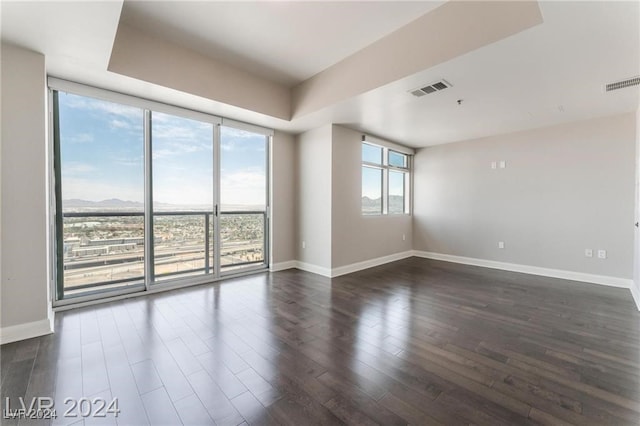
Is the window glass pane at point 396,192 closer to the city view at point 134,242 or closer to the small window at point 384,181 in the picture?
the small window at point 384,181

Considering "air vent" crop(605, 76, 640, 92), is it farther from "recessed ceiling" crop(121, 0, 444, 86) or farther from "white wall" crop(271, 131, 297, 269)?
"white wall" crop(271, 131, 297, 269)

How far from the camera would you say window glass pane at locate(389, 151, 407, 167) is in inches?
236

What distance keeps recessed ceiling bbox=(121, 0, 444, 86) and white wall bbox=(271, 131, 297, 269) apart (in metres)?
1.77

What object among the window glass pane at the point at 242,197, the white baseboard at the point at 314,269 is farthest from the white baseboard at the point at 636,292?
the window glass pane at the point at 242,197

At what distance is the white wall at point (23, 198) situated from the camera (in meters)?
2.31

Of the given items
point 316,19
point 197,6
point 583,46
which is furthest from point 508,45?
point 197,6

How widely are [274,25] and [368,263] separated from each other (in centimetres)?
406

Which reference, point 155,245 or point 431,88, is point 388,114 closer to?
point 431,88

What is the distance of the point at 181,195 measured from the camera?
12.9 feet

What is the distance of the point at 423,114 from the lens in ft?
13.0

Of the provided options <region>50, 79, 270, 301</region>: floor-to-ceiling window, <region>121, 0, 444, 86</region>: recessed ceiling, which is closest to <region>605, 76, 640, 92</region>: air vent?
<region>121, 0, 444, 86</region>: recessed ceiling

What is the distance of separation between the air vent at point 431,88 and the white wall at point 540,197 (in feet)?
9.66

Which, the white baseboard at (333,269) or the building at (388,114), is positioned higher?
the building at (388,114)

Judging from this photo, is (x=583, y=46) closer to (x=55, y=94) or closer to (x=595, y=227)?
(x=595, y=227)
